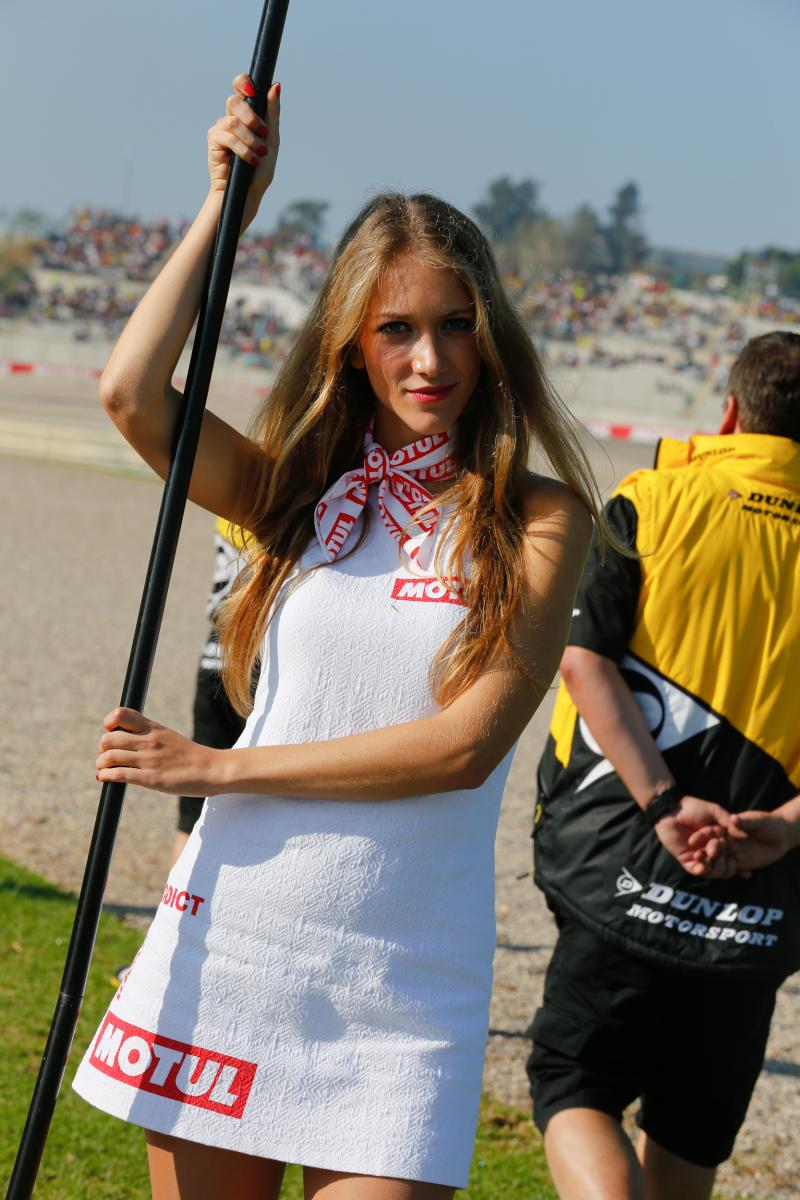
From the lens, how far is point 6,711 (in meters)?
8.78

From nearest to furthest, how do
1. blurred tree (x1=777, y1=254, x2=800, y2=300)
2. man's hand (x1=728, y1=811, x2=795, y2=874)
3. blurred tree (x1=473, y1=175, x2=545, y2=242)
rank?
man's hand (x1=728, y1=811, x2=795, y2=874) < blurred tree (x1=777, y1=254, x2=800, y2=300) < blurred tree (x1=473, y1=175, x2=545, y2=242)

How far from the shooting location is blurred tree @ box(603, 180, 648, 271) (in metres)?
98.9

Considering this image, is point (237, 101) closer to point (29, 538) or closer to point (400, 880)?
point (400, 880)

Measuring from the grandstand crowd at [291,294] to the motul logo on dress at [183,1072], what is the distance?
48.9 metres

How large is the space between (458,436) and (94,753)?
606 cm

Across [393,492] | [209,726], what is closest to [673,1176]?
[393,492]

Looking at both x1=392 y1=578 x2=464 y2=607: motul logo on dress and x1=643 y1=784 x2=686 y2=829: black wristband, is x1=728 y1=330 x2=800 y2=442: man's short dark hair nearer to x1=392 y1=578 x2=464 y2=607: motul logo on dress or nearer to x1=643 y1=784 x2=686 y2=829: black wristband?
x1=643 y1=784 x2=686 y2=829: black wristband

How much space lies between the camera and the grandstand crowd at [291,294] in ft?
186

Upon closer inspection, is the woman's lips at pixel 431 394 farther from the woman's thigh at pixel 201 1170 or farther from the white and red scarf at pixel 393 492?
the woman's thigh at pixel 201 1170

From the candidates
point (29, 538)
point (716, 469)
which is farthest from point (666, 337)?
point (716, 469)

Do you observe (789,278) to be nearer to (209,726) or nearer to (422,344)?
(209,726)

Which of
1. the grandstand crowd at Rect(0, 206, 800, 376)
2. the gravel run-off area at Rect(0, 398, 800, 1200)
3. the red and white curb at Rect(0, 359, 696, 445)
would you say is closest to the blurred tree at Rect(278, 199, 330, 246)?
the grandstand crowd at Rect(0, 206, 800, 376)

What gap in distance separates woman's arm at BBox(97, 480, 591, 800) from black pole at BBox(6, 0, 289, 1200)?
0.32ft

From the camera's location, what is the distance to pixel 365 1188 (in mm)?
2086
